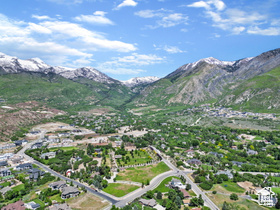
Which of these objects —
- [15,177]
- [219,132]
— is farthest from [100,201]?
[219,132]

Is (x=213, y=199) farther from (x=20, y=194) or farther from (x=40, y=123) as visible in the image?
(x=40, y=123)

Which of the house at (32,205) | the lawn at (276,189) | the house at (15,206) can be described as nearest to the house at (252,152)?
the lawn at (276,189)

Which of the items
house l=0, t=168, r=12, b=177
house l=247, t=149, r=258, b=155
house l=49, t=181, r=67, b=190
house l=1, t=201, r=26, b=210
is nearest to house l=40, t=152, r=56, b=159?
house l=0, t=168, r=12, b=177

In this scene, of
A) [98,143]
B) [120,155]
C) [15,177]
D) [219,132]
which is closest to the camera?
[15,177]

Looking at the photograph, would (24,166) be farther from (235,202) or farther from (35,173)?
(235,202)

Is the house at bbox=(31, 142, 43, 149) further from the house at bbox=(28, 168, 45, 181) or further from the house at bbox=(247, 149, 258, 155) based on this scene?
the house at bbox=(247, 149, 258, 155)

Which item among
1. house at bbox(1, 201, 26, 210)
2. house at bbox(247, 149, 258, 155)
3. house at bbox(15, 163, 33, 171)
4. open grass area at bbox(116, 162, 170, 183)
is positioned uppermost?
house at bbox(15, 163, 33, 171)

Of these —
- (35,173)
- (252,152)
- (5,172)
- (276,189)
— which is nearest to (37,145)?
(5,172)
